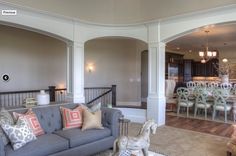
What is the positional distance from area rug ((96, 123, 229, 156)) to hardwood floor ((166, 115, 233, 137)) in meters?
0.37

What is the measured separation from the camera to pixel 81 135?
339 centimetres

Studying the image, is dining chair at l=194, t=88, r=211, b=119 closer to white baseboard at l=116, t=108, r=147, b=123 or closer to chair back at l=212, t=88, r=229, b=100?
chair back at l=212, t=88, r=229, b=100

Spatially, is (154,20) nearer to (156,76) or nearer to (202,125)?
(156,76)

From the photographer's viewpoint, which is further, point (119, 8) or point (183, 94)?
point (183, 94)

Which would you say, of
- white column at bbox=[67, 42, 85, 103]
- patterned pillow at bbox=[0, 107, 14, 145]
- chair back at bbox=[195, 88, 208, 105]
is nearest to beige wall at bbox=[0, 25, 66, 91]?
white column at bbox=[67, 42, 85, 103]

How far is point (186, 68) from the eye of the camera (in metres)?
12.3

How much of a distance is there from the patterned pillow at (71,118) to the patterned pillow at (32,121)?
444 mm

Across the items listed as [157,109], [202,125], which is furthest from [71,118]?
[202,125]

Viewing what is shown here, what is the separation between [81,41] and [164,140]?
3.42 meters

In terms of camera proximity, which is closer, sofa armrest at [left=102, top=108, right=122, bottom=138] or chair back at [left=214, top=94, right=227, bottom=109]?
sofa armrest at [left=102, top=108, right=122, bottom=138]

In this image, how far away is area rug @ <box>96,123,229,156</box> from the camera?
3.88 meters

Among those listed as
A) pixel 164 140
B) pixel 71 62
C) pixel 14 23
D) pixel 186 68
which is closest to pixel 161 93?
pixel 164 140

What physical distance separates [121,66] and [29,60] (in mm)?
3687

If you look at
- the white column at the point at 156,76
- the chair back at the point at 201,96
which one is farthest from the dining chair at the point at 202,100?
the white column at the point at 156,76
